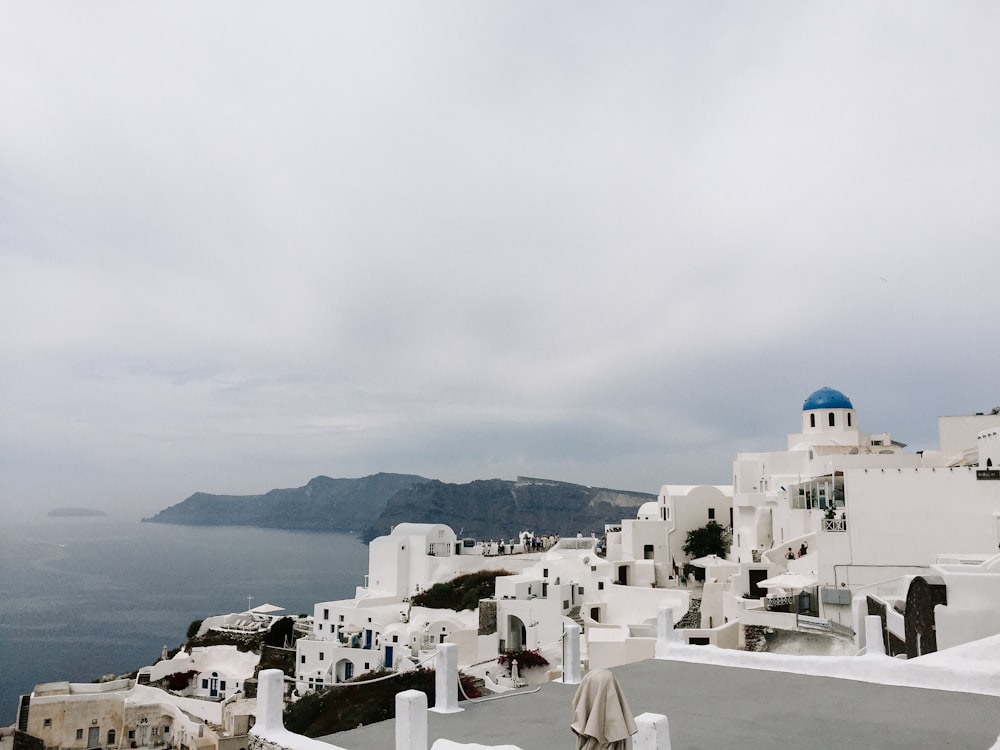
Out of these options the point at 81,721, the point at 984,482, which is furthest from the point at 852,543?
the point at 81,721

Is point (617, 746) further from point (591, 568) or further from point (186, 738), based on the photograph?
point (186, 738)

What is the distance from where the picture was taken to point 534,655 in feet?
95.1

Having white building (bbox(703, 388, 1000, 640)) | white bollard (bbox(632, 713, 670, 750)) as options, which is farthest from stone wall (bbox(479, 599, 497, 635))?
white bollard (bbox(632, 713, 670, 750))

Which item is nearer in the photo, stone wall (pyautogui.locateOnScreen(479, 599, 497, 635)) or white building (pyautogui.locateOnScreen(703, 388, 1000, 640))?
white building (pyautogui.locateOnScreen(703, 388, 1000, 640))

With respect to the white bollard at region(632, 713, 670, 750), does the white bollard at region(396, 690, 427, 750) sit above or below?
below

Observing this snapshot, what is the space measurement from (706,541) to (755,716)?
106 ft

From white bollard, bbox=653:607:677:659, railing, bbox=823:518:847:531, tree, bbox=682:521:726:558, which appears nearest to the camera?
white bollard, bbox=653:607:677:659

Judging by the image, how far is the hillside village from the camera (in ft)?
64.6

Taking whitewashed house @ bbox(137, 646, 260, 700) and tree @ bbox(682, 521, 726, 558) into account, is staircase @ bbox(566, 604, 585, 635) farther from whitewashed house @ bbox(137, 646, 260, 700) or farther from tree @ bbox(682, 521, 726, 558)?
whitewashed house @ bbox(137, 646, 260, 700)

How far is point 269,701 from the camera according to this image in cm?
737

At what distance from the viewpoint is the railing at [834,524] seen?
938 inches

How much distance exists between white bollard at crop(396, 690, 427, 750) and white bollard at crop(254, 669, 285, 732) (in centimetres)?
181

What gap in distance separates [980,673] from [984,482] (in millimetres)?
17482

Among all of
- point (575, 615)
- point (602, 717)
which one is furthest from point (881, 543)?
point (602, 717)
